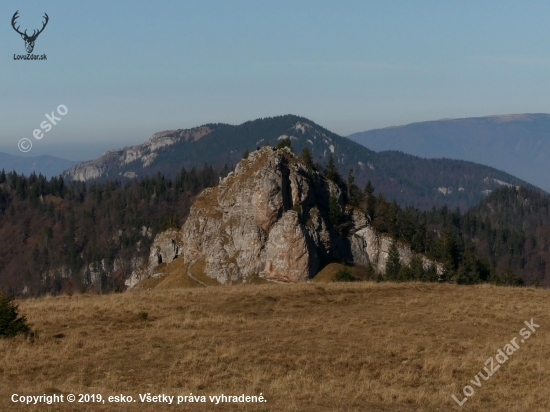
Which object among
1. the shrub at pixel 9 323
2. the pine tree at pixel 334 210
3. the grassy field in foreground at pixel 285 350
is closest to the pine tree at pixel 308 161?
the pine tree at pixel 334 210

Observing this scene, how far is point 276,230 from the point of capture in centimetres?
9812

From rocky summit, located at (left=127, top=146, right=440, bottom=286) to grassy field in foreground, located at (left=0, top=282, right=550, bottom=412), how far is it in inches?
2235

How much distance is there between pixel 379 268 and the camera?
328 ft

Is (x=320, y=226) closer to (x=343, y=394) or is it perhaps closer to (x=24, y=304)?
(x=24, y=304)

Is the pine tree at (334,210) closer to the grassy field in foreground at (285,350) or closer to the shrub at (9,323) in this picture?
the grassy field in foreground at (285,350)

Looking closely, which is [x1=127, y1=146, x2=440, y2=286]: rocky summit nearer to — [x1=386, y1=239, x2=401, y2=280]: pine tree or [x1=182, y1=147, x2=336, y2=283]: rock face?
[x1=182, y1=147, x2=336, y2=283]: rock face

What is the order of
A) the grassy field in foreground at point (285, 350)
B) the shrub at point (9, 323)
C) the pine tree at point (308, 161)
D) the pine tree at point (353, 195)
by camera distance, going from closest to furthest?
the grassy field in foreground at point (285, 350) → the shrub at point (9, 323) → the pine tree at point (308, 161) → the pine tree at point (353, 195)

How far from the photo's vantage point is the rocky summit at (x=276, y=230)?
3789 inches

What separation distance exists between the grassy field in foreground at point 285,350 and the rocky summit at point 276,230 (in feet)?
186

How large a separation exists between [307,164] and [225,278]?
2472 centimetres

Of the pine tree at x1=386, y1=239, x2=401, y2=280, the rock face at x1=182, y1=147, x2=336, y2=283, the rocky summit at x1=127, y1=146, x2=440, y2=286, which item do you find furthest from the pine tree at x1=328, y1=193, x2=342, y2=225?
the pine tree at x1=386, y1=239, x2=401, y2=280

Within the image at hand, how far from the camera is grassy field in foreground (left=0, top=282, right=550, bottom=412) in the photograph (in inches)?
797

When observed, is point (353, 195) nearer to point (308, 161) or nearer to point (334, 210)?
point (334, 210)

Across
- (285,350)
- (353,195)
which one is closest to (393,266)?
(353,195)
